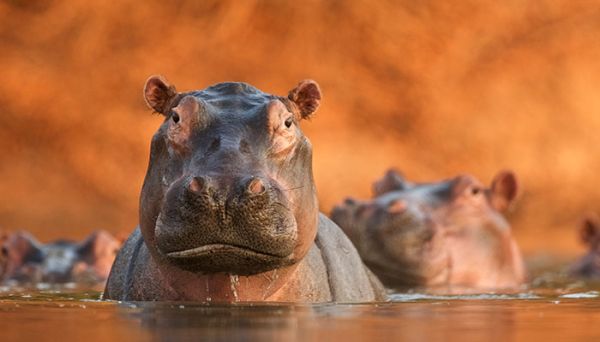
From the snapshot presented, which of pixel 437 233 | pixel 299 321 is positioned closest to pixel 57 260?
pixel 437 233

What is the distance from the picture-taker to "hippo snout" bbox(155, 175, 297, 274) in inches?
245

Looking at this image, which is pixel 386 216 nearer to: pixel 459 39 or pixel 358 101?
pixel 358 101

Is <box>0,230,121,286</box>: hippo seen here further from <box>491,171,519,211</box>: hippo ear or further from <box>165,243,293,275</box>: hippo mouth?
<box>165,243,293,275</box>: hippo mouth

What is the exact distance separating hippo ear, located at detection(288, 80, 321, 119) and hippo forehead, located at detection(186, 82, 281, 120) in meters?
0.33

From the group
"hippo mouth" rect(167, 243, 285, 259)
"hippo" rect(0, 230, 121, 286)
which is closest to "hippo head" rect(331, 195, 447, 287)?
"hippo" rect(0, 230, 121, 286)

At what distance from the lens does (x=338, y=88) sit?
88.7ft

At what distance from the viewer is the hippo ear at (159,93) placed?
736 centimetres

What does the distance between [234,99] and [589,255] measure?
26.7ft

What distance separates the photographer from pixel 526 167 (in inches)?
1088

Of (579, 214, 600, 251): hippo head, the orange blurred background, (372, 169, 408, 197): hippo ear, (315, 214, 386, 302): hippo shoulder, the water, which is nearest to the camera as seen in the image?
the water

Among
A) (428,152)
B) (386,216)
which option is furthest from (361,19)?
(386,216)

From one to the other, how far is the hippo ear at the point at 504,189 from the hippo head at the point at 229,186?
197 inches

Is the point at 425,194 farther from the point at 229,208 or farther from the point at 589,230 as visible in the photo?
the point at 229,208

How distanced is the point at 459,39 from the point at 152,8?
19.3 feet
